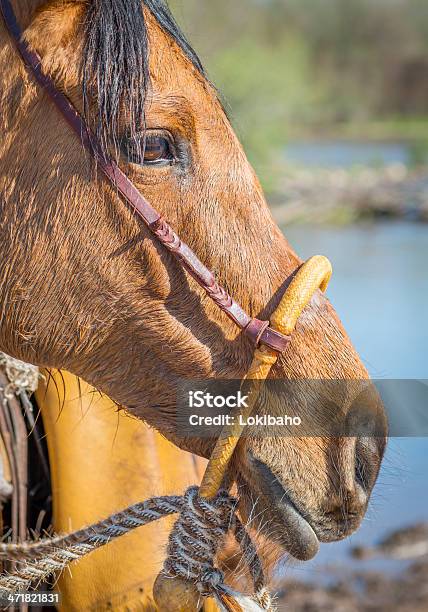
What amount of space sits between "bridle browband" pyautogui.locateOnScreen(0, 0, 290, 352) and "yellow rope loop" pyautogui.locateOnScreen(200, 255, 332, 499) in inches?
0.9

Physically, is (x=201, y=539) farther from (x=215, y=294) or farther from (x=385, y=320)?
(x=385, y=320)

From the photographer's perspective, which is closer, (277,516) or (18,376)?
(277,516)

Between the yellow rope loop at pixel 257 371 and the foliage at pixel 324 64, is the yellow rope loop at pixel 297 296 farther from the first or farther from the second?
the foliage at pixel 324 64

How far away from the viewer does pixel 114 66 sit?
153cm

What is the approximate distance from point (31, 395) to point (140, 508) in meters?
0.55

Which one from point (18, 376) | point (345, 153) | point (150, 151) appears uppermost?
point (345, 153)

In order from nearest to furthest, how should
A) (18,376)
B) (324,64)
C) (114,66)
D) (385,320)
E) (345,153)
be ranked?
(114,66), (18,376), (385,320), (345,153), (324,64)

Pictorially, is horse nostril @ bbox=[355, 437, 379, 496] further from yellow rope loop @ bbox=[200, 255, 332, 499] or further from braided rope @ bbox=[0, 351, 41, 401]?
braided rope @ bbox=[0, 351, 41, 401]

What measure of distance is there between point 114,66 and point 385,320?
9.47m

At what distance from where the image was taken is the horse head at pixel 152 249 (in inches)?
61.2

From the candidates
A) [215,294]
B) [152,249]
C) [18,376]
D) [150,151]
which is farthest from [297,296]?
[18,376]

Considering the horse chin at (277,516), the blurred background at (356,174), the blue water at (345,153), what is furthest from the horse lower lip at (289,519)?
the blue water at (345,153)

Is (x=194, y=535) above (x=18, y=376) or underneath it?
underneath

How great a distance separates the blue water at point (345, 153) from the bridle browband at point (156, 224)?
20.9 metres
